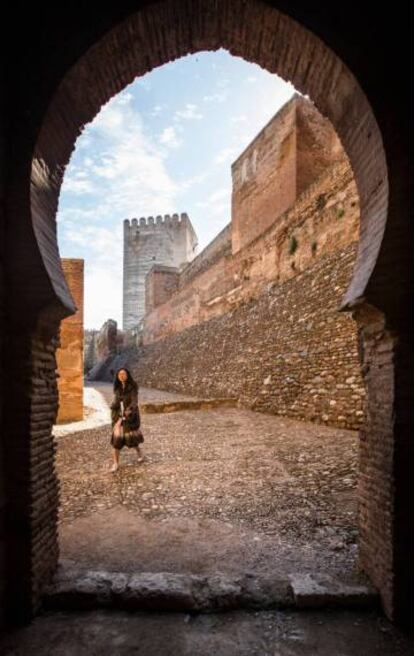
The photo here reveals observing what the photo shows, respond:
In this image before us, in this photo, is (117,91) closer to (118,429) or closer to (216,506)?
(216,506)

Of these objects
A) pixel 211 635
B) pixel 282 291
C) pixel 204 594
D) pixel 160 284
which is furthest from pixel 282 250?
pixel 160 284

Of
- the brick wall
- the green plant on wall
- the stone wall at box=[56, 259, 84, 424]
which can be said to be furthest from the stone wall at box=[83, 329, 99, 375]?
the brick wall

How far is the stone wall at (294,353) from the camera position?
8.00 m

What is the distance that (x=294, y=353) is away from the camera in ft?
32.8

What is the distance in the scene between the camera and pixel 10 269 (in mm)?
2361

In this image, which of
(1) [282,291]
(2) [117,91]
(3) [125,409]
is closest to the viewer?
(2) [117,91]

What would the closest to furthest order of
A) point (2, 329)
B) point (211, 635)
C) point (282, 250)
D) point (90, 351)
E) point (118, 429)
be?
1. point (211, 635)
2. point (2, 329)
3. point (118, 429)
4. point (282, 250)
5. point (90, 351)

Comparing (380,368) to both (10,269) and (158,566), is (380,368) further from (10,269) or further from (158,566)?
(10,269)

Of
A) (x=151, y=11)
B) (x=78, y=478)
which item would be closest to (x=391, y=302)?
(x=151, y=11)

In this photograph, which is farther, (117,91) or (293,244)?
(293,244)

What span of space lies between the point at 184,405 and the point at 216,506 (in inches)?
343

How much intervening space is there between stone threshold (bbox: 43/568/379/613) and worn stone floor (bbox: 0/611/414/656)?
5 cm

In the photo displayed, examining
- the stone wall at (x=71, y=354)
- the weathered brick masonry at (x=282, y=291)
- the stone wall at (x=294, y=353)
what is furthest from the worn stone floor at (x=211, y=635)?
the stone wall at (x=71, y=354)

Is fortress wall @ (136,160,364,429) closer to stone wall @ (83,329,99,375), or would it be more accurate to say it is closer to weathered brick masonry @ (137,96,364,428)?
weathered brick masonry @ (137,96,364,428)
